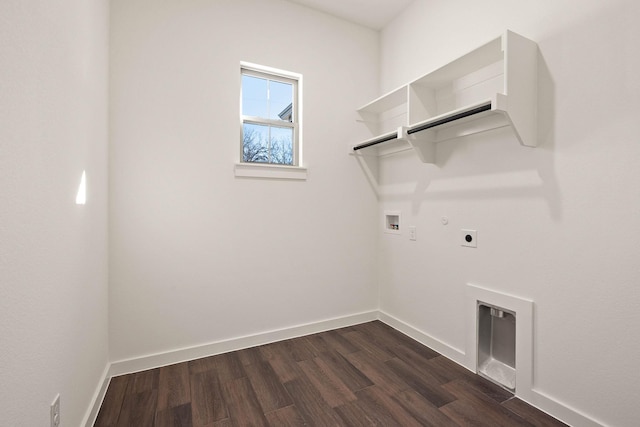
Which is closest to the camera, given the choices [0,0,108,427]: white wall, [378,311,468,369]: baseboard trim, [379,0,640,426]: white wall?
[0,0,108,427]: white wall

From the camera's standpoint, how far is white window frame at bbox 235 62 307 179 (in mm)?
2434

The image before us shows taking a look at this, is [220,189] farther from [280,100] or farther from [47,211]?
[47,211]

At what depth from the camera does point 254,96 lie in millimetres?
2588

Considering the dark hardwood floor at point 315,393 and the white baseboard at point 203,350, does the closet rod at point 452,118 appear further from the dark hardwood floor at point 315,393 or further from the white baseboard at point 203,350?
the white baseboard at point 203,350

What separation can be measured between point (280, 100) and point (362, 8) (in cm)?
115

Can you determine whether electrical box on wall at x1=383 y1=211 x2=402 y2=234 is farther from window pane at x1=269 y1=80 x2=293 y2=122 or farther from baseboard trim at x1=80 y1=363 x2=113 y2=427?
baseboard trim at x1=80 y1=363 x2=113 y2=427

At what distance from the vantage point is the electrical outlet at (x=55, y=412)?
1077 millimetres

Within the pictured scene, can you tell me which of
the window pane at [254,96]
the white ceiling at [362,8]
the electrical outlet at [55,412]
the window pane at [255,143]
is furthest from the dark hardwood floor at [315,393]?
the white ceiling at [362,8]

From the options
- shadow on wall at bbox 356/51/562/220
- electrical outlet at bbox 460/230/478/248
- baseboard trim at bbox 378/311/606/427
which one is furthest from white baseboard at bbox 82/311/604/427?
shadow on wall at bbox 356/51/562/220

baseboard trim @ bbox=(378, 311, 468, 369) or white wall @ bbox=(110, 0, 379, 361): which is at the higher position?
white wall @ bbox=(110, 0, 379, 361)

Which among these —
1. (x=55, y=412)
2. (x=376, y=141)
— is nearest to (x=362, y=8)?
(x=376, y=141)

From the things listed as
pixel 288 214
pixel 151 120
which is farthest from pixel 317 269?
pixel 151 120

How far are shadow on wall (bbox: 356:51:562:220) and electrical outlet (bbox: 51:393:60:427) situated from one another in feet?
8.02

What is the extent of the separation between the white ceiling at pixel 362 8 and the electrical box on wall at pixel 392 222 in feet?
6.21
